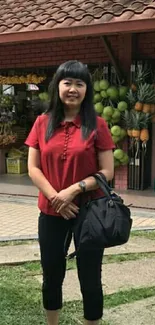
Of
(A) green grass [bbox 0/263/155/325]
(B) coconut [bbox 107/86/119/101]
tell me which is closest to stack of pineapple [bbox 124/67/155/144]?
(B) coconut [bbox 107/86/119/101]

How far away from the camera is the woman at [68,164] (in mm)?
2732

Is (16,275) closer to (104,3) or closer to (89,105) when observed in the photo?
(89,105)

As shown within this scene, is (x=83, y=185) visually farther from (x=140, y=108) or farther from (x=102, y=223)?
(x=140, y=108)

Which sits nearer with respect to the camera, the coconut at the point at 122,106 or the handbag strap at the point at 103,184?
the handbag strap at the point at 103,184

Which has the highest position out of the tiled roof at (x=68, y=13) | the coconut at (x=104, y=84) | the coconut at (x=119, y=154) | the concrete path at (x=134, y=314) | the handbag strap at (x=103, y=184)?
the tiled roof at (x=68, y=13)

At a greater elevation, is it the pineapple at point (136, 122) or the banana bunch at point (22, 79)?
the banana bunch at point (22, 79)

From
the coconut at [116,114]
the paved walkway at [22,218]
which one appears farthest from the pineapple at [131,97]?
the paved walkway at [22,218]

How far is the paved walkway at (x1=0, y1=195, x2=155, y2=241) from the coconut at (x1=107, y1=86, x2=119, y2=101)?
1.84m

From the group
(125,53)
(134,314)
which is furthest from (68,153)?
(125,53)

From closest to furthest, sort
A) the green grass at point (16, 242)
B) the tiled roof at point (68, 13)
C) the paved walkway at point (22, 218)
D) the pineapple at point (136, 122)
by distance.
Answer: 1. the green grass at point (16, 242)
2. the paved walkway at point (22, 218)
3. the tiled roof at point (68, 13)
4. the pineapple at point (136, 122)

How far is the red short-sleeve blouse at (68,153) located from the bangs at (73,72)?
0.25 m

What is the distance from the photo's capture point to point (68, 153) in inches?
107

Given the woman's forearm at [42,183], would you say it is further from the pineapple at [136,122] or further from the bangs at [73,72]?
the pineapple at [136,122]

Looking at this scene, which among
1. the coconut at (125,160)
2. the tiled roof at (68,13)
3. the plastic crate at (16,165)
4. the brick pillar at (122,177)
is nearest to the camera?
the tiled roof at (68,13)
